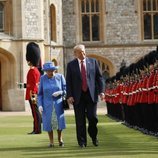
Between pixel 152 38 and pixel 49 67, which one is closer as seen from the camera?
pixel 49 67

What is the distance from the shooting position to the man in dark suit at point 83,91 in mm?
10594

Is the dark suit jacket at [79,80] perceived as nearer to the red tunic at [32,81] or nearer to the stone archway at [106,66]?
the red tunic at [32,81]

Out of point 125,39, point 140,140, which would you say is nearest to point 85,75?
point 140,140

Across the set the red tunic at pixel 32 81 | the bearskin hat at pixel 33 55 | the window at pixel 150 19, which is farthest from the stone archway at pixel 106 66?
the red tunic at pixel 32 81

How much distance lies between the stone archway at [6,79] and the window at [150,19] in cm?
929

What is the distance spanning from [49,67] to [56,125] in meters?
0.97

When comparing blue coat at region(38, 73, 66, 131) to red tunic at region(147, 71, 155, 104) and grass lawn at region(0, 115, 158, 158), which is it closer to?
grass lawn at region(0, 115, 158, 158)

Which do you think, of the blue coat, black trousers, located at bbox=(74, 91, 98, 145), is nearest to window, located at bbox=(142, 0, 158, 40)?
the blue coat

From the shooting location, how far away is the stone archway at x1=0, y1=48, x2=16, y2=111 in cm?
3203

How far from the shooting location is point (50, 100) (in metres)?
11.1

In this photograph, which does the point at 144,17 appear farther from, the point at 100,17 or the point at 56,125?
the point at 56,125

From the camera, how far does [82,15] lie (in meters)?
38.4

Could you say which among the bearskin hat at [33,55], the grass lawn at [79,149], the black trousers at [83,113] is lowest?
the grass lawn at [79,149]

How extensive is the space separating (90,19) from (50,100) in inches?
1091
